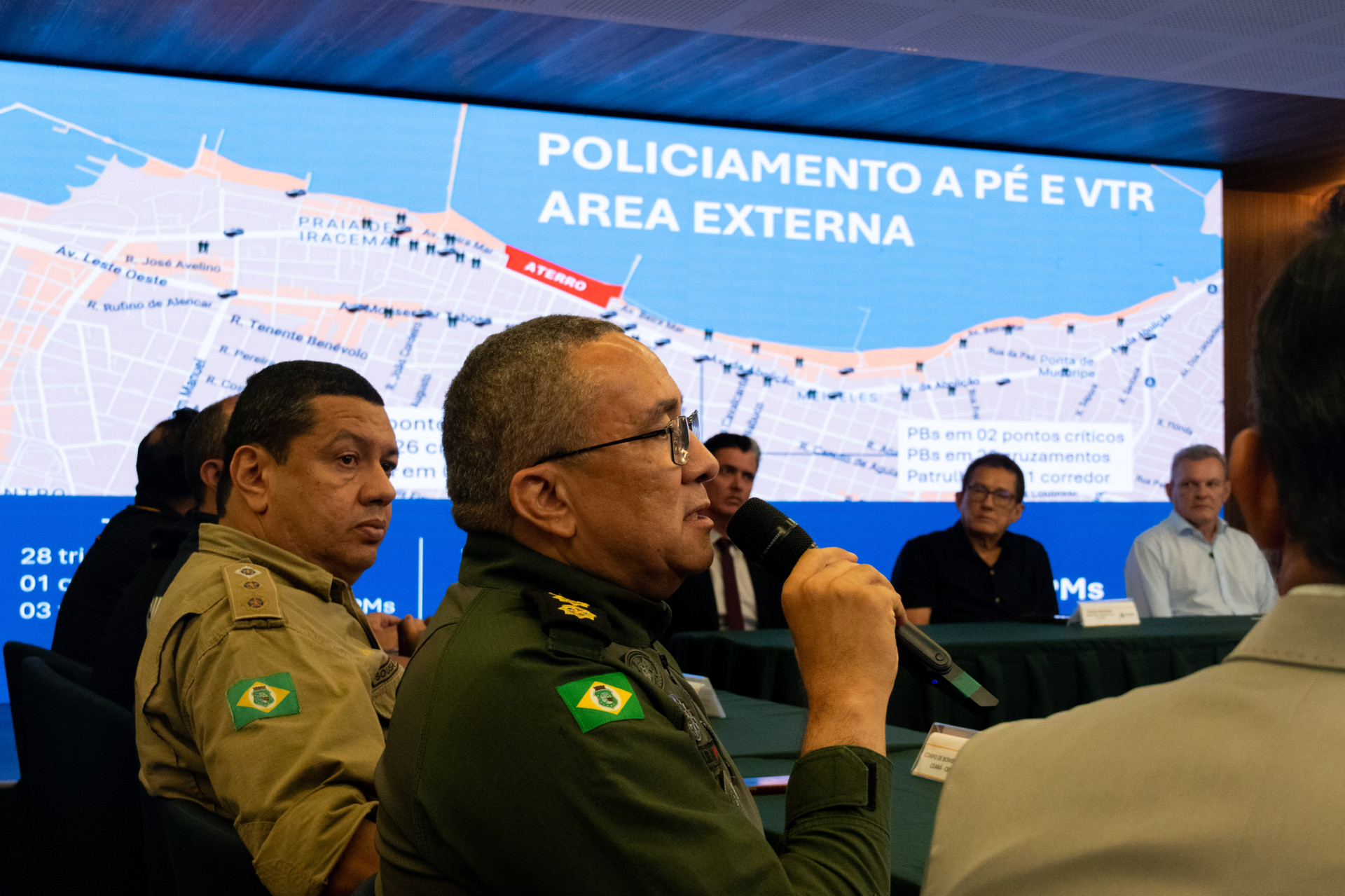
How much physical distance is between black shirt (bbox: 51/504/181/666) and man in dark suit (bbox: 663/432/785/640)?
176cm

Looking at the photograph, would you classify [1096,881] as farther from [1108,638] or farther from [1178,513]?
[1178,513]

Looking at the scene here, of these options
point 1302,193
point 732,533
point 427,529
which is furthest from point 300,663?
point 1302,193

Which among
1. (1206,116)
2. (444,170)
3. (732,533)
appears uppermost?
(1206,116)

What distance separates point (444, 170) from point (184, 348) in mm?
1458

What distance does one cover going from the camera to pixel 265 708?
1.40 meters

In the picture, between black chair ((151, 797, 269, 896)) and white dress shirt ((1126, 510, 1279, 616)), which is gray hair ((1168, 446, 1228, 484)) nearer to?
white dress shirt ((1126, 510, 1279, 616))

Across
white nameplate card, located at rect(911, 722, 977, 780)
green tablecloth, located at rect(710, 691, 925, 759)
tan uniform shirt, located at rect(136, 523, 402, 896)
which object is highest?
tan uniform shirt, located at rect(136, 523, 402, 896)

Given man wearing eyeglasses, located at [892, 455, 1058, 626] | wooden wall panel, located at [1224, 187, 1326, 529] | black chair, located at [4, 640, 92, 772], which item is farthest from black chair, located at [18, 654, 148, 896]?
wooden wall panel, located at [1224, 187, 1326, 529]

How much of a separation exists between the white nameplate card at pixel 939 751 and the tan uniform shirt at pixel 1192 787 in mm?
→ 1178

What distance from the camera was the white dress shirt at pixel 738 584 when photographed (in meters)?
4.24

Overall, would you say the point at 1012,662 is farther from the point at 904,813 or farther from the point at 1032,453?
the point at 1032,453

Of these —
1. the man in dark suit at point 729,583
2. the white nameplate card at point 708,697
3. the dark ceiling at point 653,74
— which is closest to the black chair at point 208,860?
the white nameplate card at point 708,697

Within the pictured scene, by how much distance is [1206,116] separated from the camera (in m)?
6.22

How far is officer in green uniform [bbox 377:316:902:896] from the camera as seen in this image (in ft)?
2.94
